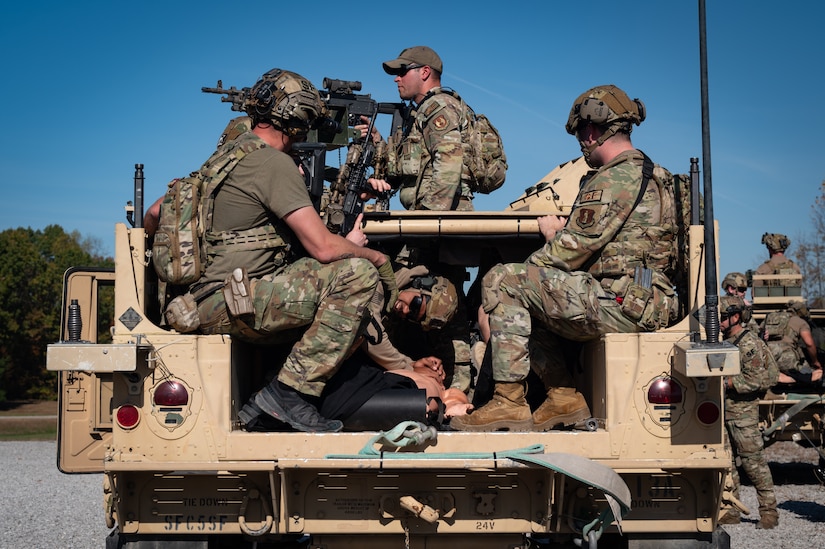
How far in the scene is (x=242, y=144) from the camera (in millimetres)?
5098

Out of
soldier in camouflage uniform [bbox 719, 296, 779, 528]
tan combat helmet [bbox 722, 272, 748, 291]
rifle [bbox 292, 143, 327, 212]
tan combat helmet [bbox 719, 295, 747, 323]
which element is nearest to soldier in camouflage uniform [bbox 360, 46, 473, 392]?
rifle [bbox 292, 143, 327, 212]

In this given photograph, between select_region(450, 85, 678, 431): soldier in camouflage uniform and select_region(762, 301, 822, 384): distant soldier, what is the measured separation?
8.15m

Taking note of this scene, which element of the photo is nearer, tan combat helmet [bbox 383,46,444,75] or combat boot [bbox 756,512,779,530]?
tan combat helmet [bbox 383,46,444,75]

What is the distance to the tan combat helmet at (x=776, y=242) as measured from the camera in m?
14.5

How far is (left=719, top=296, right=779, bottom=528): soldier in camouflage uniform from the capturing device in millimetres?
10258

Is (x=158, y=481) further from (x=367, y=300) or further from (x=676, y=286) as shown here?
(x=676, y=286)

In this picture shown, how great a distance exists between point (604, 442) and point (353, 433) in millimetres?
1148

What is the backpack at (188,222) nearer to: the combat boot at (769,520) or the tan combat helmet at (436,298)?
the tan combat helmet at (436,298)

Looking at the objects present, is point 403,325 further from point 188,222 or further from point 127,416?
point 127,416

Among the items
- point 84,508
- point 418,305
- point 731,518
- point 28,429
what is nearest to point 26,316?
point 28,429

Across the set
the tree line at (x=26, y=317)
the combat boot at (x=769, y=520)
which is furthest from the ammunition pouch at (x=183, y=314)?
the tree line at (x=26, y=317)

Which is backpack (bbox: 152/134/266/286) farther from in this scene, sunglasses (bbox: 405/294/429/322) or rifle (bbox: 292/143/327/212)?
sunglasses (bbox: 405/294/429/322)

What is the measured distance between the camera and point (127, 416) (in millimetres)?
4625

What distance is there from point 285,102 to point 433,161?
6.03ft
